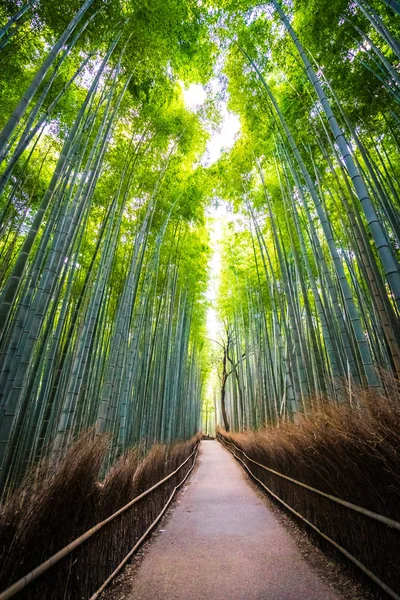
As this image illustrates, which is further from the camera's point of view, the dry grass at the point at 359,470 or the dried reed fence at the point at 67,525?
the dry grass at the point at 359,470

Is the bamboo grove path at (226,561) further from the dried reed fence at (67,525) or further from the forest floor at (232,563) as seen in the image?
the dried reed fence at (67,525)

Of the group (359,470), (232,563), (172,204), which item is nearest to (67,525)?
(232,563)

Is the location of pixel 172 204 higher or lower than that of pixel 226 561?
higher

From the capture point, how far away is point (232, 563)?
78.9 inches

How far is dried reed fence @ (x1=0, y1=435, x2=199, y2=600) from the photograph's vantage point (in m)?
1.00

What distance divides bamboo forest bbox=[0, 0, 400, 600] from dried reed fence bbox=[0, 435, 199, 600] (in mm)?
15

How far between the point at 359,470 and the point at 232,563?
133 cm

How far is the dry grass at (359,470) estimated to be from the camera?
1.27m

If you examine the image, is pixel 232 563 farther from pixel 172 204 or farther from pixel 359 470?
pixel 172 204

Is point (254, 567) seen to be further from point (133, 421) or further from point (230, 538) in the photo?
point (133, 421)

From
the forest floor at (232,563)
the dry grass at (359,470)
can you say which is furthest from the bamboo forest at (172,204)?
the forest floor at (232,563)

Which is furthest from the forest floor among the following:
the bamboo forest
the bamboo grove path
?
the bamboo forest

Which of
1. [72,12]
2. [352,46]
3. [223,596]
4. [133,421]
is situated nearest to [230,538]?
[223,596]

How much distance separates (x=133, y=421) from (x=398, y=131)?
232 inches
